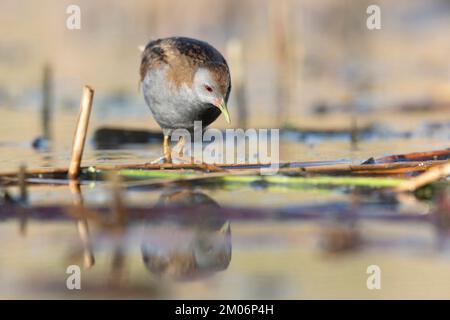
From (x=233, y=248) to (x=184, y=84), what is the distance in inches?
127

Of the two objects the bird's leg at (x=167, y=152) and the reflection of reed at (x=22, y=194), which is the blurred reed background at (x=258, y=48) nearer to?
the bird's leg at (x=167, y=152)

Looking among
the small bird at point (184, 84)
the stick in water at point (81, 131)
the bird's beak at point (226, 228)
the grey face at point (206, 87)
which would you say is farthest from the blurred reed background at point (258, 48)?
the bird's beak at point (226, 228)

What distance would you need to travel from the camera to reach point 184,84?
303 inches

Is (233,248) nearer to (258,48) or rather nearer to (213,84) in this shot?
(213,84)

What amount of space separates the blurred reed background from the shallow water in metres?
6.64

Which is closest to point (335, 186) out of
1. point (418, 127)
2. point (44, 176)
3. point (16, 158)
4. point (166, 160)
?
point (44, 176)

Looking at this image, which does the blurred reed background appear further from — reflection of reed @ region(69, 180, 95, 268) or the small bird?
reflection of reed @ region(69, 180, 95, 268)

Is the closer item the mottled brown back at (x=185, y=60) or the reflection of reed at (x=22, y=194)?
the reflection of reed at (x=22, y=194)

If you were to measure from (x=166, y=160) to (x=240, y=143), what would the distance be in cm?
139

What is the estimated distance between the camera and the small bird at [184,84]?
7516mm

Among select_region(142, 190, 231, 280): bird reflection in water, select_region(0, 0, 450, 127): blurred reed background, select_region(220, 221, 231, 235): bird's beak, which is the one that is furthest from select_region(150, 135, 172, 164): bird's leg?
select_region(0, 0, 450, 127): blurred reed background

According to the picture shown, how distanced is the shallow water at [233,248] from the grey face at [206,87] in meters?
1.77

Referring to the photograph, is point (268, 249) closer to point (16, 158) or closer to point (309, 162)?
point (309, 162)

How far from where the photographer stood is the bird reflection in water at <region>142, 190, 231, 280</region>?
4414 millimetres
